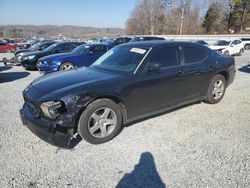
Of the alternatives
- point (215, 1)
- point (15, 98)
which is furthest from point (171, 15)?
point (15, 98)

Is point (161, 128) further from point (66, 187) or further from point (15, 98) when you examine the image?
point (15, 98)

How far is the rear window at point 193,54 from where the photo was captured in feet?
16.4

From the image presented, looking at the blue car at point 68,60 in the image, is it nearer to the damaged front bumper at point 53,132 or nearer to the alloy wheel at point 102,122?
the alloy wheel at point 102,122

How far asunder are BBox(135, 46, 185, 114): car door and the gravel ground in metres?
0.41

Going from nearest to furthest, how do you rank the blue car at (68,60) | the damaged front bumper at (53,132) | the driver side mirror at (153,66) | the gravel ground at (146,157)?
the gravel ground at (146,157) < the damaged front bumper at (53,132) < the driver side mirror at (153,66) < the blue car at (68,60)

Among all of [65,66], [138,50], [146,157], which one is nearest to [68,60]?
[65,66]

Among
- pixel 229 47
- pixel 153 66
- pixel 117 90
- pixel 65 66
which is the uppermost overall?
pixel 153 66

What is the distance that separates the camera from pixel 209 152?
3.57m

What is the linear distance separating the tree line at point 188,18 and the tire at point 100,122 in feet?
148

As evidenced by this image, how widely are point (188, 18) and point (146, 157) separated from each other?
2330 inches

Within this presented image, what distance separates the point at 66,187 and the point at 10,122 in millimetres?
2597

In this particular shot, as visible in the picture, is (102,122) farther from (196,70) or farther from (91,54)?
(91,54)

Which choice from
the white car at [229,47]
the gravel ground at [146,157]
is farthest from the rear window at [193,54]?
the white car at [229,47]

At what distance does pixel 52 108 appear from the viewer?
3.43 metres
